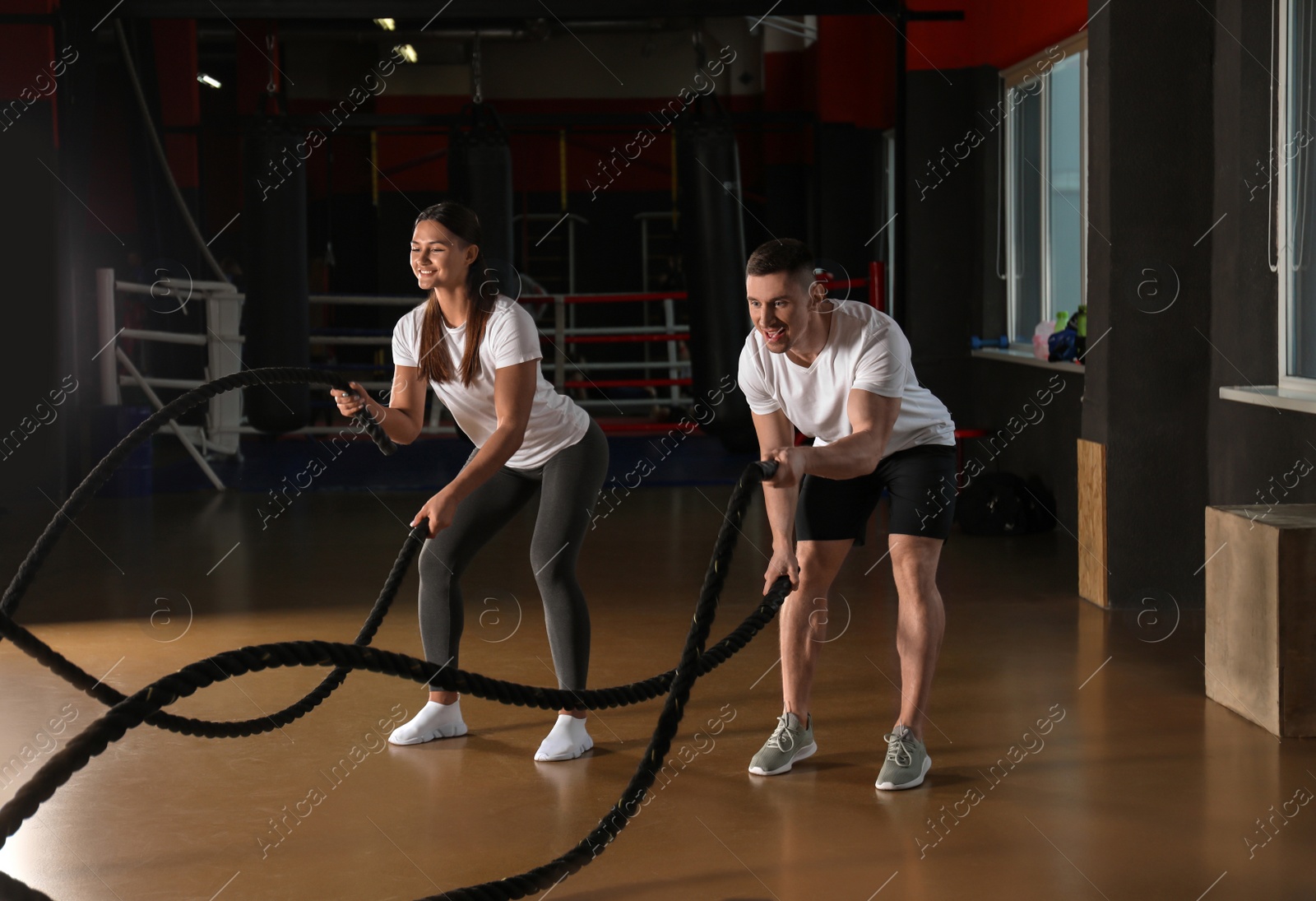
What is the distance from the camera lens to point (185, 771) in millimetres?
3182

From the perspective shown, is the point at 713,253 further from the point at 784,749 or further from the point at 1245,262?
the point at 784,749

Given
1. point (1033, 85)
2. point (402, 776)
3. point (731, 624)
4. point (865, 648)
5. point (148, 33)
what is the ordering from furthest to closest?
point (148, 33)
point (1033, 85)
point (731, 624)
point (865, 648)
point (402, 776)

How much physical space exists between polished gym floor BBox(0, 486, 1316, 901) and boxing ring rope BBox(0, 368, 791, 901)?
8.2 inches

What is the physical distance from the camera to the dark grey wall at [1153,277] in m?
4.58

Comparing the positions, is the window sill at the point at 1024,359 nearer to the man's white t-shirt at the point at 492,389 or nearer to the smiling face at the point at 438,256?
the man's white t-shirt at the point at 492,389

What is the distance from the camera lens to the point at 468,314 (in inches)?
122

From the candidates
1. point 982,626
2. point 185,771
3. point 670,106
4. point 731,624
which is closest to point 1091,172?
point 982,626

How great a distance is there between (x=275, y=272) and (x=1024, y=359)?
4.10m

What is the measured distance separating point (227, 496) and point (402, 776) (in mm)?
5083

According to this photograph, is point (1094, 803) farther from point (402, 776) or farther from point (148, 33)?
point (148, 33)

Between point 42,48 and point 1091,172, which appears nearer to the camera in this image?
point 1091,172

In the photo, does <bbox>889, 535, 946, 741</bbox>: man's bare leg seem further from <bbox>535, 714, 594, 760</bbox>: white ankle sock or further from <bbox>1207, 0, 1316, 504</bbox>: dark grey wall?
<bbox>1207, 0, 1316, 504</bbox>: dark grey wall

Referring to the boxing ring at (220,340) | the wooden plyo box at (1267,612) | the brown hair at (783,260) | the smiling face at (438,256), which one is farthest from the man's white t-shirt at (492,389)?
the boxing ring at (220,340)

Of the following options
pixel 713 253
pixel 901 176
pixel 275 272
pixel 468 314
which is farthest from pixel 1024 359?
pixel 468 314
